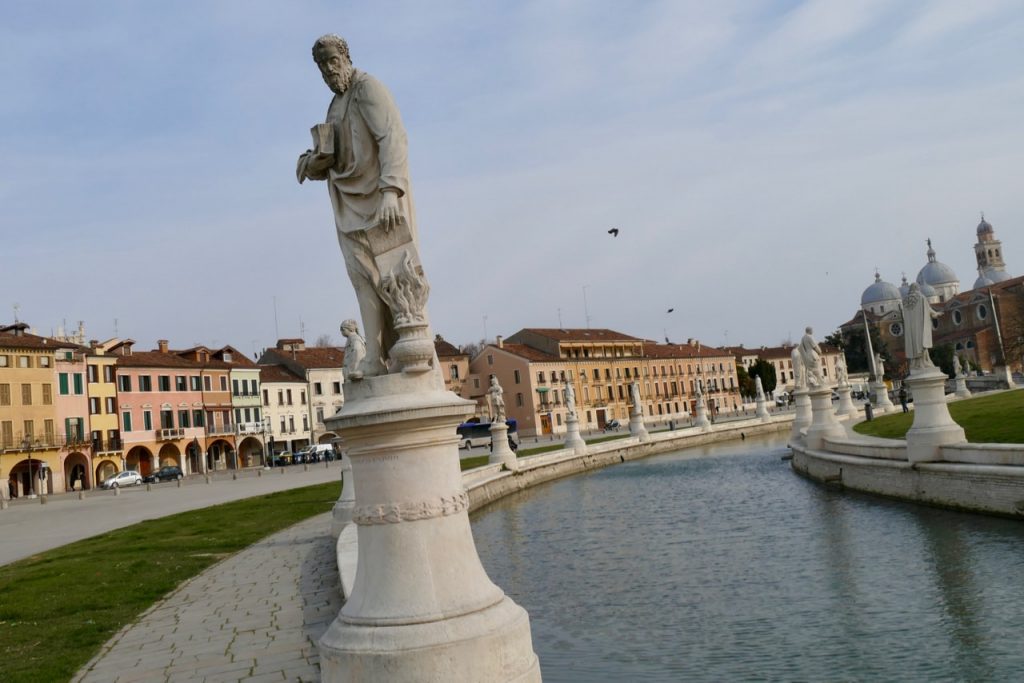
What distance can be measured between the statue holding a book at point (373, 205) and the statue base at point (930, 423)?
12819mm

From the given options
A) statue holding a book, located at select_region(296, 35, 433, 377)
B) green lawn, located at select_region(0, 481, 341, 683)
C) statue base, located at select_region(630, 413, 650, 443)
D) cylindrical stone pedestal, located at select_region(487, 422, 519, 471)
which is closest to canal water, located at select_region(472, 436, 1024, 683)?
statue holding a book, located at select_region(296, 35, 433, 377)

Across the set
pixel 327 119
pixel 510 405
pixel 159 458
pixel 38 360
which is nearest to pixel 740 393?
pixel 510 405

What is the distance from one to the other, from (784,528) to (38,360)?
56.3 metres

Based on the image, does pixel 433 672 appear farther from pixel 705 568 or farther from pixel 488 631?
pixel 705 568

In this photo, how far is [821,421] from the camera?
24.7 meters

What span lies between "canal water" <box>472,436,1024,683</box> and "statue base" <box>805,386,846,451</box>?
16.1ft

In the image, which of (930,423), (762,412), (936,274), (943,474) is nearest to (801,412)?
(930,423)

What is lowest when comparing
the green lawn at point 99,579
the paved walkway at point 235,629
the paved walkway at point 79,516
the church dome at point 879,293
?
the paved walkway at point 235,629

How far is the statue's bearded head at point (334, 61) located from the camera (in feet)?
19.2

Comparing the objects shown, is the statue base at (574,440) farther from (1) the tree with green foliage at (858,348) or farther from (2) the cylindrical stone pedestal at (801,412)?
(1) the tree with green foliage at (858,348)

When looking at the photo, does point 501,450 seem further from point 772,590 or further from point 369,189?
point 369,189

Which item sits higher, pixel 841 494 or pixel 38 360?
pixel 38 360

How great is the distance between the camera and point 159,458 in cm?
6619

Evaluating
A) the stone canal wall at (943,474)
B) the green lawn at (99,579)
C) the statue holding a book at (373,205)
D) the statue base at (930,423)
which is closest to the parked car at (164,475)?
the green lawn at (99,579)
